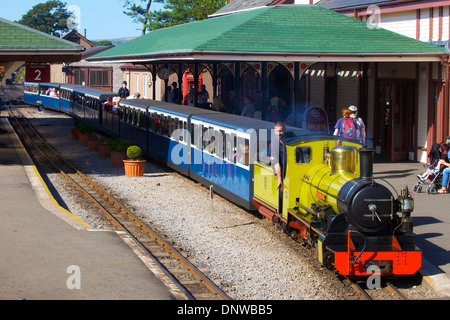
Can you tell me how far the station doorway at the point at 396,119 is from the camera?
800 inches

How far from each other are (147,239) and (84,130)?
15626mm

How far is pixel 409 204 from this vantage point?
8.73 m

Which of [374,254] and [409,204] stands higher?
[409,204]

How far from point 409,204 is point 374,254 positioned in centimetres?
82

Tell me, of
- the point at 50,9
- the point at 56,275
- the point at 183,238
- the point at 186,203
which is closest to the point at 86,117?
the point at 186,203

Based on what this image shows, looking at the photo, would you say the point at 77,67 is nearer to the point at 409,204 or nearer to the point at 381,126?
the point at 381,126

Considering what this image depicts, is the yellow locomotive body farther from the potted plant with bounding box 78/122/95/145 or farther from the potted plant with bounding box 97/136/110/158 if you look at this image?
the potted plant with bounding box 78/122/95/145

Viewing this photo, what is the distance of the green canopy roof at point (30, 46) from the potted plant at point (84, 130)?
7.23 meters

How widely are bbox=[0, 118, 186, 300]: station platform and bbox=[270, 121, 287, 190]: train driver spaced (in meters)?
2.52

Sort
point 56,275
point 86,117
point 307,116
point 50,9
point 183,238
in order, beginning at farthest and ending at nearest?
point 50,9
point 86,117
point 307,116
point 183,238
point 56,275

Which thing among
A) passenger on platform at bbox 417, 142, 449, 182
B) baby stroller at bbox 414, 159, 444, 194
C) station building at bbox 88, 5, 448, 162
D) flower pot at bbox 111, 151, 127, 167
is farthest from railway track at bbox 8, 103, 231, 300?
passenger on platform at bbox 417, 142, 449, 182

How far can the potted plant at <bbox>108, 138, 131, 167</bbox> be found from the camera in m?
20.7

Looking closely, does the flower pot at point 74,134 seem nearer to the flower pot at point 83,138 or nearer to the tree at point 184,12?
the flower pot at point 83,138
